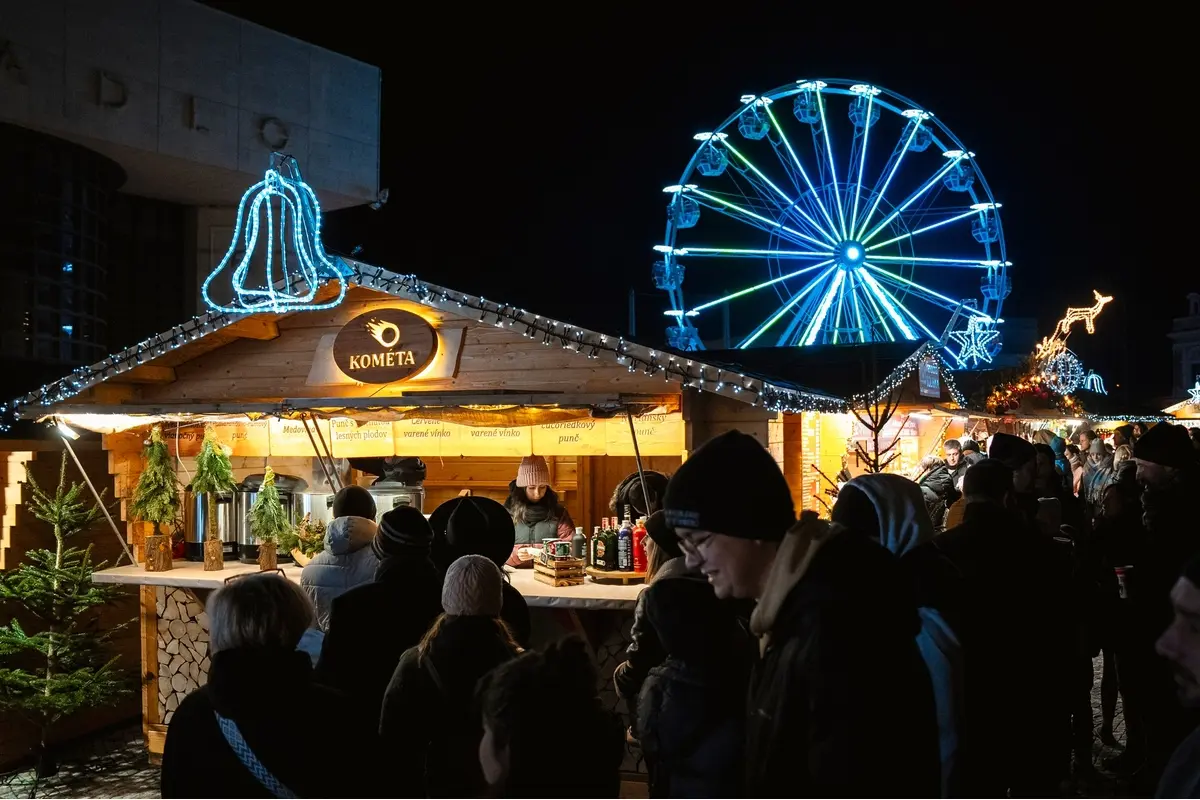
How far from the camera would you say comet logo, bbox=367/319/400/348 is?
7934 millimetres

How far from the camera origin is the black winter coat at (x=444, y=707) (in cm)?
347

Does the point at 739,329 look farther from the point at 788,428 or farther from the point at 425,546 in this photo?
the point at 425,546

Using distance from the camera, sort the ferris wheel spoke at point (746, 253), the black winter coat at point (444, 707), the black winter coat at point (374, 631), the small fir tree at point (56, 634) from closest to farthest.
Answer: the black winter coat at point (444, 707) → the black winter coat at point (374, 631) → the small fir tree at point (56, 634) → the ferris wheel spoke at point (746, 253)

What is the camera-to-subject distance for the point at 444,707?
3.48 meters

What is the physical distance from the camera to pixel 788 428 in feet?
28.2

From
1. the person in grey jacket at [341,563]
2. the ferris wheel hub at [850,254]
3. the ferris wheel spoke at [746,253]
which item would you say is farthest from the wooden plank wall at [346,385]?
the ferris wheel hub at [850,254]

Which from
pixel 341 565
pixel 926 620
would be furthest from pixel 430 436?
pixel 926 620

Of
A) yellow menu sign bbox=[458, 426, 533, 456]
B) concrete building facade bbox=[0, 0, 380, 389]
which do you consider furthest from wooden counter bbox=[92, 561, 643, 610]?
concrete building facade bbox=[0, 0, 380, 389]

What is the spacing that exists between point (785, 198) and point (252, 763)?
17.8m

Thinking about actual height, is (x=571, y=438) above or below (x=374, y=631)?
above

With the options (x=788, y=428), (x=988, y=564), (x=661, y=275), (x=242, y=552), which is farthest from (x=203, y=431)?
(x=661, y=275)

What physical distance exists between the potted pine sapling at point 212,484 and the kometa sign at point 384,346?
124 centimetres

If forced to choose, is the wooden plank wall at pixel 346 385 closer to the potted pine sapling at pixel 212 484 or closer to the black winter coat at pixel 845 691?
the potted pine sapling at pixel 212 484

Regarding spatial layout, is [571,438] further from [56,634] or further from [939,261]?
[939,261]
